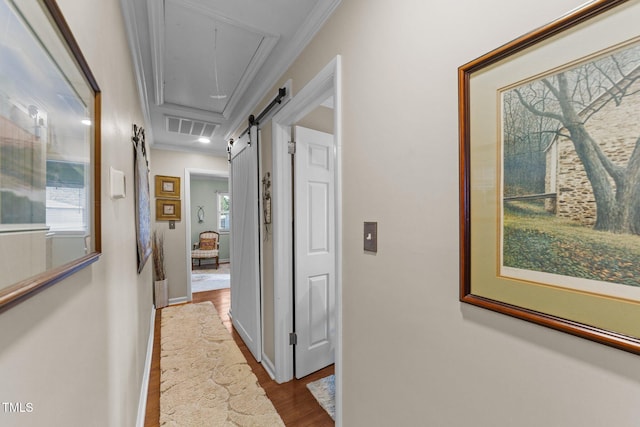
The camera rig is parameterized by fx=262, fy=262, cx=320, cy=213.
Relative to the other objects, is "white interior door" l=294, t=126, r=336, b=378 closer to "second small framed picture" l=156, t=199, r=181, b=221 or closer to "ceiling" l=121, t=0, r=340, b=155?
"ceiling" l=121, t=0, r=340, b=155

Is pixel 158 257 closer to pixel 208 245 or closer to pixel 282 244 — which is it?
pixel 282 244

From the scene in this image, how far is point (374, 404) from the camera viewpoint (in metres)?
1.16

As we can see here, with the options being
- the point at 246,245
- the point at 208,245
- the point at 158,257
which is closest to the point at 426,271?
the point at 246,245

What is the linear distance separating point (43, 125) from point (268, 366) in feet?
7.69

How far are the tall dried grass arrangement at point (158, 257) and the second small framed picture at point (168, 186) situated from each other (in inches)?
24.1

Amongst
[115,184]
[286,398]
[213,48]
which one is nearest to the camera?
[115,184]

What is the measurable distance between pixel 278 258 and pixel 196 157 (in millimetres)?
3230

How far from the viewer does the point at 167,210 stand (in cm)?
416

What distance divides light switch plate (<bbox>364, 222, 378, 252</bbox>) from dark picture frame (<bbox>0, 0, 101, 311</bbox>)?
0.97m

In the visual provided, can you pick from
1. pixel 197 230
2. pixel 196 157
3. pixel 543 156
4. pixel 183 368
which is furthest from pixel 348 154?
pixel 197 230

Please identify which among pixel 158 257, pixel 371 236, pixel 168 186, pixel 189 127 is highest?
pixel 189 127

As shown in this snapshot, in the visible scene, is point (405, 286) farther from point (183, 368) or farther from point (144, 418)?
point (183, 368)

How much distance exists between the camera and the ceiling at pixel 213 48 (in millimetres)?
1472

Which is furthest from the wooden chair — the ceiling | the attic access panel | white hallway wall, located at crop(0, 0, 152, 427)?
white hallway wall, located at crop(0, 0, 152, 427)
